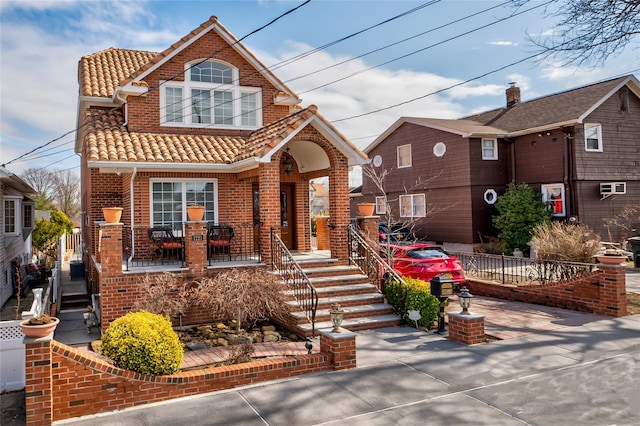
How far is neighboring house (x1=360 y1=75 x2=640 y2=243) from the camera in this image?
21359 millimetres

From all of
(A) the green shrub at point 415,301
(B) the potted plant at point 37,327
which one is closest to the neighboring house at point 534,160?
(A) the green shrub at point 415,301

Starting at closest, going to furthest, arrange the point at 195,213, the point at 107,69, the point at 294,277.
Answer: the point at 195,213 → the point at 294,277 → the point at 107,69

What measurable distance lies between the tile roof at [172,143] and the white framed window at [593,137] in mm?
16074

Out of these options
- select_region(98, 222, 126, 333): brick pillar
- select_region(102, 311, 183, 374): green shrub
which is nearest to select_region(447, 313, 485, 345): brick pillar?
select_region(102, 311, 183, 374): green shrub

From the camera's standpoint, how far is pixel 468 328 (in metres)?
8.12

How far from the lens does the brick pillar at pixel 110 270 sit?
9352mm

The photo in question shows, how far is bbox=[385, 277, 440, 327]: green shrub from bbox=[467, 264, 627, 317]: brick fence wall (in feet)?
12.1

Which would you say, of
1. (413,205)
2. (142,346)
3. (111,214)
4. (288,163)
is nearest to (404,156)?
(413,205)

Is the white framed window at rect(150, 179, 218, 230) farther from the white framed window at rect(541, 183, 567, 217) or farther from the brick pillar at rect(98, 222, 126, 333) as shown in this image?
the white framed window at rect(541, 183, 567, 217)

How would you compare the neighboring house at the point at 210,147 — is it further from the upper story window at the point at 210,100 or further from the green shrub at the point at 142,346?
the green shrub at the point at 142,346

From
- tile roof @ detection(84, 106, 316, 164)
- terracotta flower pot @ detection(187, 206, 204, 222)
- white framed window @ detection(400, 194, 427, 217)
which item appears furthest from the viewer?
white framed window @ detection(400, 194, 427, 217)

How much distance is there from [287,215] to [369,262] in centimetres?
391

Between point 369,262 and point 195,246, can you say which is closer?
point 195,246

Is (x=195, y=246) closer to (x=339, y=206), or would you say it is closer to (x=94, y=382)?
(x=339, y=206)
